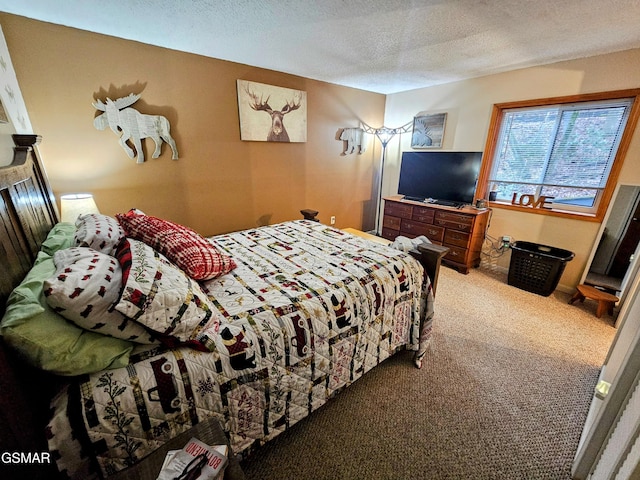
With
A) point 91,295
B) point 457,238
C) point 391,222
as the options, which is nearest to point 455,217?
point 457,238

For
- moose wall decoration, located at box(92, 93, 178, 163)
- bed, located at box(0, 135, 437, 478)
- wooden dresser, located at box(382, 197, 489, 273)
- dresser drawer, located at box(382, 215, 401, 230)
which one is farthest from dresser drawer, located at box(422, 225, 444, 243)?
moose wall decoration, located at box(92, 93, 178, 163)

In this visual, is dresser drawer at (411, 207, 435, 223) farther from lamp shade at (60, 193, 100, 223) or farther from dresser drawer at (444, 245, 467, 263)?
lamp shade at (60, 193, 100, 223)

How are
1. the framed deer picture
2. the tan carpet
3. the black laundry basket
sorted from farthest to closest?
the framed deer picture → the black laundry basket → the tan carpet

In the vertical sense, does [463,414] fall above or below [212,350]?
below

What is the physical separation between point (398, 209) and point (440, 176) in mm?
697

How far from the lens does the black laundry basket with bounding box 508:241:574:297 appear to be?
8.68 ft

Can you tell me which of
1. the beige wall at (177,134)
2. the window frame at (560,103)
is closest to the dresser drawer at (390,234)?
the beige wall at (177,134)

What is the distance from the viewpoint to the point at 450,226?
3.26 meters

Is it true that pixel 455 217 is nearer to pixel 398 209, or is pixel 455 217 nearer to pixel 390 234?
pixel 398 209

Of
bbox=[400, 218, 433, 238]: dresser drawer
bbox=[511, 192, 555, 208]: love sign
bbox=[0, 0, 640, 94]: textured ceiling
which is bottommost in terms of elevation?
bbox=[400, 218, 433, 238]: dresser drawer

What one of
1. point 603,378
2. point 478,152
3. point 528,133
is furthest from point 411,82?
point 603,378

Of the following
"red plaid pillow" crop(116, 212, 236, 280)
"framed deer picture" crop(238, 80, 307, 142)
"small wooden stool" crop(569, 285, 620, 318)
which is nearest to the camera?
"red plaid pillow" crop(116, 212, 236, 280)
